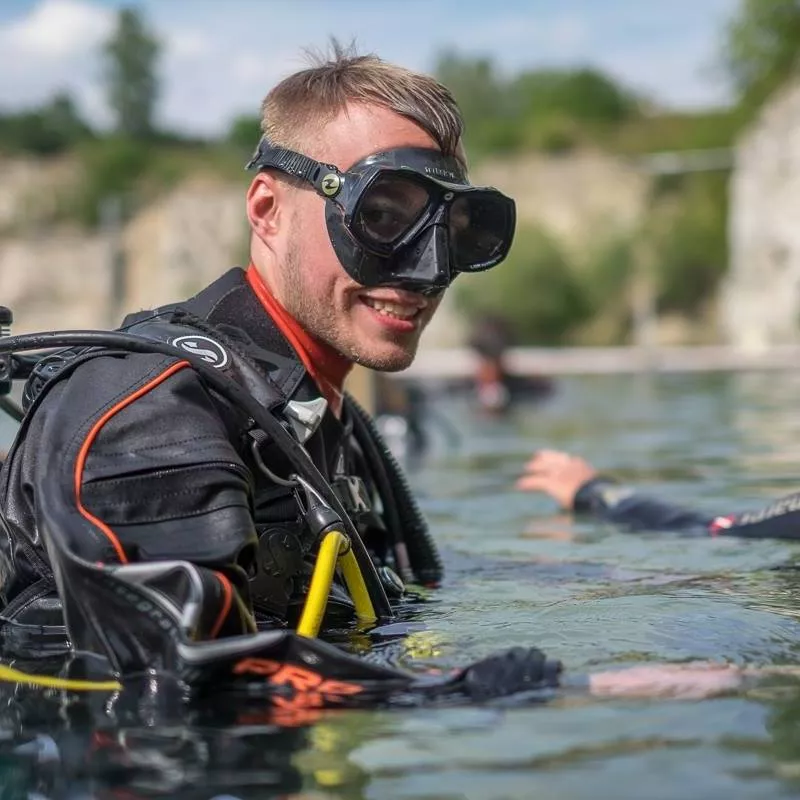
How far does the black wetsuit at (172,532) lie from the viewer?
217cm

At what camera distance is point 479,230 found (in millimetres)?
3029

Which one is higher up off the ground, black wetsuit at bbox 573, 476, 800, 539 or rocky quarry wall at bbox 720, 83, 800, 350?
rocky quarry wall at bbox 720, 83, 800, 350

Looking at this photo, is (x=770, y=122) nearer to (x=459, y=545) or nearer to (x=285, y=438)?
(x=459, y=545)

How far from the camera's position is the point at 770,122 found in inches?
1337

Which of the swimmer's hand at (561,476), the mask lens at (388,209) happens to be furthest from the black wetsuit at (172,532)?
the swimmer's hand at (561,476)

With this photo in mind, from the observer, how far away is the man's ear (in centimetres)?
296

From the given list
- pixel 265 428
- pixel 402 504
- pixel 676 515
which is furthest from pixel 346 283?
pixel 676 515

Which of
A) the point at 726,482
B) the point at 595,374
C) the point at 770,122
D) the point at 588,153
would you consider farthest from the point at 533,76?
the point at 726,482

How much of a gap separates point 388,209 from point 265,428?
588mm

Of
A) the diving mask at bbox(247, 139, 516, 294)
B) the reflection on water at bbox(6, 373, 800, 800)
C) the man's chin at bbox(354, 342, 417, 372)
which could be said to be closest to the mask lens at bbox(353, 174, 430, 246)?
the diving mask at bbox(247, 139, 516, 294)

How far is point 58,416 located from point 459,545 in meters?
2.73

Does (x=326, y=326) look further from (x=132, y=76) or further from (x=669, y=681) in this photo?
(x=132, y=76)

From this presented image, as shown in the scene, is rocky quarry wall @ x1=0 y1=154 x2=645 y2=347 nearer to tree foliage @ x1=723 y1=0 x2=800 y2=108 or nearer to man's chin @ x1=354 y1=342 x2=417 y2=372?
tree foliage @ x1=723 y1=0 x2=800 y2=108

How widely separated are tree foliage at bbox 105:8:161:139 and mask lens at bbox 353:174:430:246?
88.6 metres
